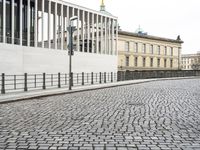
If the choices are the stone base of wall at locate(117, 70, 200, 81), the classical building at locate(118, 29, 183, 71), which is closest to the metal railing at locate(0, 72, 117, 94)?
the stone base of wall at locate(117, 70, 200, 81)

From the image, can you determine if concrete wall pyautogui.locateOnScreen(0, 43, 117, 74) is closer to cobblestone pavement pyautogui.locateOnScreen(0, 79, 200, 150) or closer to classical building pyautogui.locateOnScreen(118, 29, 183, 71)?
cobblestone pavement pyautogui.locateOnScreen(0, 79, 200, 150)

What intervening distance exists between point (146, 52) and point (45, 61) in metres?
53.0

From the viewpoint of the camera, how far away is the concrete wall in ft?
71.5

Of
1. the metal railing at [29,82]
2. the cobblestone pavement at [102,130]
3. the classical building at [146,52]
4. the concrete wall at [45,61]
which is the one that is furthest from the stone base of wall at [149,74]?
the cobblestone pavement at [102,130]

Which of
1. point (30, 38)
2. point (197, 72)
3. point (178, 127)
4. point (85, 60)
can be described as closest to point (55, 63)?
point (30, 38)

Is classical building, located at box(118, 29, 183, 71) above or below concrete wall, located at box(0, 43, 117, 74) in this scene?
above

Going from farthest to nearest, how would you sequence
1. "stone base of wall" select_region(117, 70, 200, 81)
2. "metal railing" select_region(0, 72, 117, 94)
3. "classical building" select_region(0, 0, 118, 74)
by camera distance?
"stone base of wall" select_region(117, 70, 200, 81)
"classical building" select_region(0, 0, 118, 74)
"metal railing" select_region(0, 72, 117, 94)

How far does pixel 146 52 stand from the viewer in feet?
253

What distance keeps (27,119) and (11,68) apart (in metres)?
14.7

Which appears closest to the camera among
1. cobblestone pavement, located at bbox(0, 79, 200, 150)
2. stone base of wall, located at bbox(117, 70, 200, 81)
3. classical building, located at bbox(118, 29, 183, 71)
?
cobblestone pavement, located at bbox(0, 79, 200, 150)

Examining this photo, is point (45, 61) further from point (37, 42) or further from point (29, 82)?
point (29, 82)

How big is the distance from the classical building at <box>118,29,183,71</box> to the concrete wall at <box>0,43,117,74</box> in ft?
102

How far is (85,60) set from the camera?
1318 inches

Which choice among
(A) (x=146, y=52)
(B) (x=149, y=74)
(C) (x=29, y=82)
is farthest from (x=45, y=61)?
(A) (x=146, y=52)
